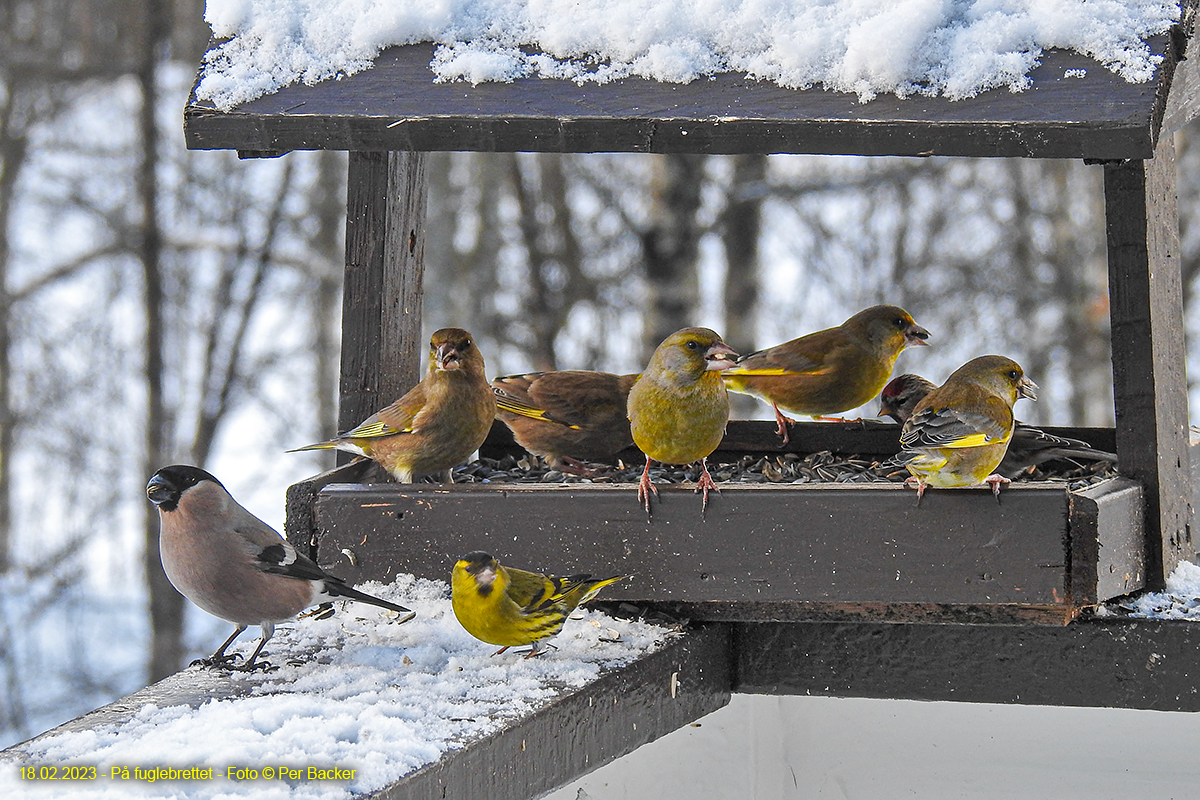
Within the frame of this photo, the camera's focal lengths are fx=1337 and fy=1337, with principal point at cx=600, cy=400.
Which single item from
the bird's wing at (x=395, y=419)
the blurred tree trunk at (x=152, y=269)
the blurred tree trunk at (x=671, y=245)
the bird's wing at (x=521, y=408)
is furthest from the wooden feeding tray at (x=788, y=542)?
the blurred tree trunk at (x=152, y=269)

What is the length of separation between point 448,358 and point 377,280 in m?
0.27

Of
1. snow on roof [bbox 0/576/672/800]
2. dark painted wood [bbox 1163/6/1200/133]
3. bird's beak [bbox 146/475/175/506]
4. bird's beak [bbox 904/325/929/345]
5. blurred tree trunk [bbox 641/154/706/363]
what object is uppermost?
blurred tree trunk [bbox 641/154/706/363]

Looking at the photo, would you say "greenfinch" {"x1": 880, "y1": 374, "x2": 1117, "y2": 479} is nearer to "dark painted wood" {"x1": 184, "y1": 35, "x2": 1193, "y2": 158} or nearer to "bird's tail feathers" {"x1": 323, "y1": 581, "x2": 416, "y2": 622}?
"dark painted wood" {"x1": 184, "y1": 35, "x2": 1193, "y2": 158}

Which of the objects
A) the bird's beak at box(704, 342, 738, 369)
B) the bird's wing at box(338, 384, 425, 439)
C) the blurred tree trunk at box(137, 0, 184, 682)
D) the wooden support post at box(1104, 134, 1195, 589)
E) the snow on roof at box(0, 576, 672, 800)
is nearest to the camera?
the snow on roof at box(0, 576, 672, 800)

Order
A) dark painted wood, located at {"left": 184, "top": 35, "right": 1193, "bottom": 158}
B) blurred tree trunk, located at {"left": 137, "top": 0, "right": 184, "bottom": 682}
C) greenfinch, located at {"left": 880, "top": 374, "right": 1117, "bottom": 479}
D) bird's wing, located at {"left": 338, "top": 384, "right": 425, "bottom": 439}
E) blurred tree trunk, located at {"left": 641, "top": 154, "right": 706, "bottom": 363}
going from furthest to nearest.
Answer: blurred tree trunk, located at {"left": 137, "top": 0, "right": 184, "bottom": 682}, blurred tree trunk, located at {"left": 641, "top": 154, "right": 706, "bottom": 363}, greenfinch, located at {"left": 880, "top": 374, "right": 1117, "bottom": 479}, bird's wing, located at {"left": 338, "top": 384, "right": 425, "bottom": 439}, dark painted wood, located at {"left": 184, "top": 35, "right": 1193, "bottom": 158}

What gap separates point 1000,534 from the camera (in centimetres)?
267

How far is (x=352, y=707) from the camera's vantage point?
6.88 feet

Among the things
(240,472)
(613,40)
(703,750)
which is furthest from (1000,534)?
(240,472)

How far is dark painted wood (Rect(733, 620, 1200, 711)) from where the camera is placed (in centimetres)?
288

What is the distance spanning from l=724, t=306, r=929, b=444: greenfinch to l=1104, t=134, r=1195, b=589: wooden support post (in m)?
0.66

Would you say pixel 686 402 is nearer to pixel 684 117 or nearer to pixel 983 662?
pixel 684 117

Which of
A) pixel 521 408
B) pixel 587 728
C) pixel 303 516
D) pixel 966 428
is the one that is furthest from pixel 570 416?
pixel 587 728

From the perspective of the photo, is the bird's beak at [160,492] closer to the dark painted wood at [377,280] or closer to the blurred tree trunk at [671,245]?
the dark painted wood at [377,280]

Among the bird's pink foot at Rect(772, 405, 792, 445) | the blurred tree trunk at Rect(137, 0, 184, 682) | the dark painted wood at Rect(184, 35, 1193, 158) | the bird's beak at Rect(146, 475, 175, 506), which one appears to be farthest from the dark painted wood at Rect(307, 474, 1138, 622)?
the blurred tree trunk at Rect(137, 0, 184, 682)
